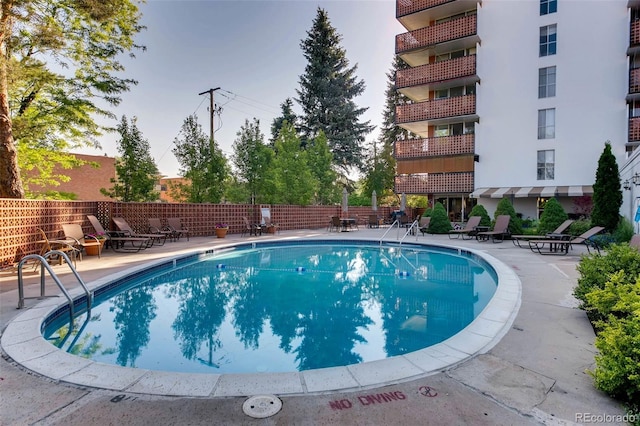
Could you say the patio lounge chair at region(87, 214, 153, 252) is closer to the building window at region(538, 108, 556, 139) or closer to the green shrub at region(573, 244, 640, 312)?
the green shrub at region(573, 244, 640, 312)

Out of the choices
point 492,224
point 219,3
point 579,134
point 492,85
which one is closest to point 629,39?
point 579,134

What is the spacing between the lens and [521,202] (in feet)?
65.3

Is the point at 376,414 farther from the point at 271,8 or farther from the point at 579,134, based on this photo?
the point at 579,134

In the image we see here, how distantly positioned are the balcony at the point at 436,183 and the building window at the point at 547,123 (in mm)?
4199

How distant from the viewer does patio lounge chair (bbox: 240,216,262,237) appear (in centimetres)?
1703

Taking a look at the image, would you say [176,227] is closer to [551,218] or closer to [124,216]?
[124,216]

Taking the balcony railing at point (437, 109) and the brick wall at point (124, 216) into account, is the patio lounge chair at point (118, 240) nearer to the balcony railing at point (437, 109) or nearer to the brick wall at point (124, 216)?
the brick wall at point (124, 216)

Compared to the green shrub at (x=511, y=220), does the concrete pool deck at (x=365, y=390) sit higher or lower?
lower

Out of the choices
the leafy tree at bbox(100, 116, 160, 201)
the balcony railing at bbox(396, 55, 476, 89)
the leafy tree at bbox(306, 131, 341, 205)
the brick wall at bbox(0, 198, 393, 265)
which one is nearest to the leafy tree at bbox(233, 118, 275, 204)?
the brick wall at bbox(0, 198, 393, 265)

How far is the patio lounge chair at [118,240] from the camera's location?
434 inches

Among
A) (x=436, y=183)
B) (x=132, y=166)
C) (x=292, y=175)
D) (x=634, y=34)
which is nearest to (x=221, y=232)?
(x=132, y=166)

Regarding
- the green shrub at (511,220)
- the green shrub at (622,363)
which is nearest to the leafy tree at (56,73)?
the green shrub at (622,363)

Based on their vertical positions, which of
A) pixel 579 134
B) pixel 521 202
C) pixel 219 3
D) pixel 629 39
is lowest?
pixel 521 202

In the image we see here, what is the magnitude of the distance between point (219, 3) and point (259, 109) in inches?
591
